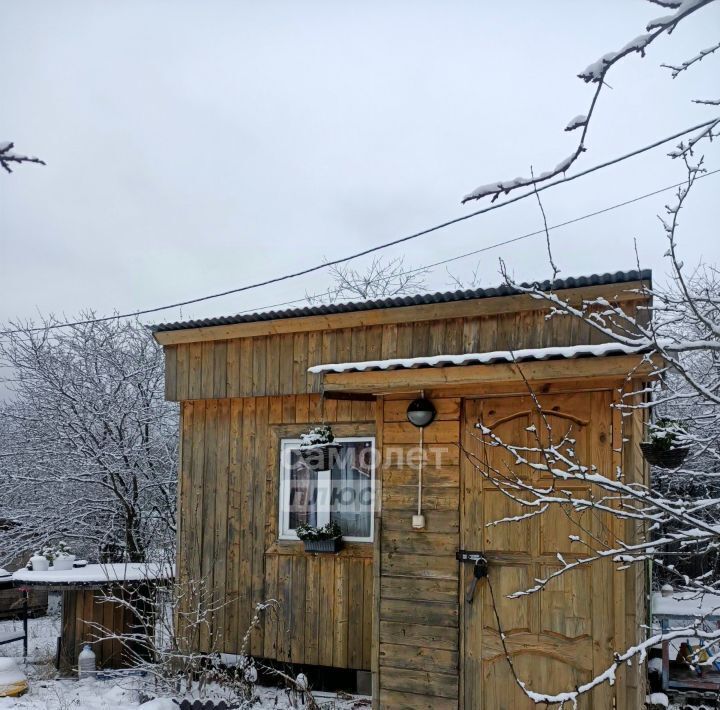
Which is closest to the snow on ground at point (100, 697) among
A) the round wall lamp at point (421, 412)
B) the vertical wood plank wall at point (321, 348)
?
the round wall lamp at point (421, 412)

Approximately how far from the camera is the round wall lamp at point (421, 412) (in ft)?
17.7

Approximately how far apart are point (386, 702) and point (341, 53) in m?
6.68

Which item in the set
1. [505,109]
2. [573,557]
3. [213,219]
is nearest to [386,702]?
[573,557]

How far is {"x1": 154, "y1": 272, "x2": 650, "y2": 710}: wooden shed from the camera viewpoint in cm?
483

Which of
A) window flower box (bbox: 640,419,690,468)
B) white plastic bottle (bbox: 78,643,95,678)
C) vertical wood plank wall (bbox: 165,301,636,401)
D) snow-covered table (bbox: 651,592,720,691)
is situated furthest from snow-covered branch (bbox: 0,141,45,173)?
white plastic bottle (bbox: 78,643,95,678)

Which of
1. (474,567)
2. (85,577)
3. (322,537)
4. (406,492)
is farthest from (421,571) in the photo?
(85,577)

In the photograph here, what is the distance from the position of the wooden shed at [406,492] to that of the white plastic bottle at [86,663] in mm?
1027

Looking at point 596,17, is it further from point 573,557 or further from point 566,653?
point 566,653

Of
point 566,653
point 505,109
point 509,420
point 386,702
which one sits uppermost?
point 505,109

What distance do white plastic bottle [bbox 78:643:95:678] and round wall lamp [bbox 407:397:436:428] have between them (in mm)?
4228

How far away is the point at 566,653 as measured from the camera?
4797mm

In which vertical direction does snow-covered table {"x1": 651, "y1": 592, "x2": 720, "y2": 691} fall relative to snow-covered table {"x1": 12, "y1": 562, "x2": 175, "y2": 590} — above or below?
below

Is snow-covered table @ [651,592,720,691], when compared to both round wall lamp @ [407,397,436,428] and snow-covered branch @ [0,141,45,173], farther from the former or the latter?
snow-covered branch @ [0,141,45,173]

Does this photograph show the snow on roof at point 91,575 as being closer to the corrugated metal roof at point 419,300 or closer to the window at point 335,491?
the window at point 335,491
